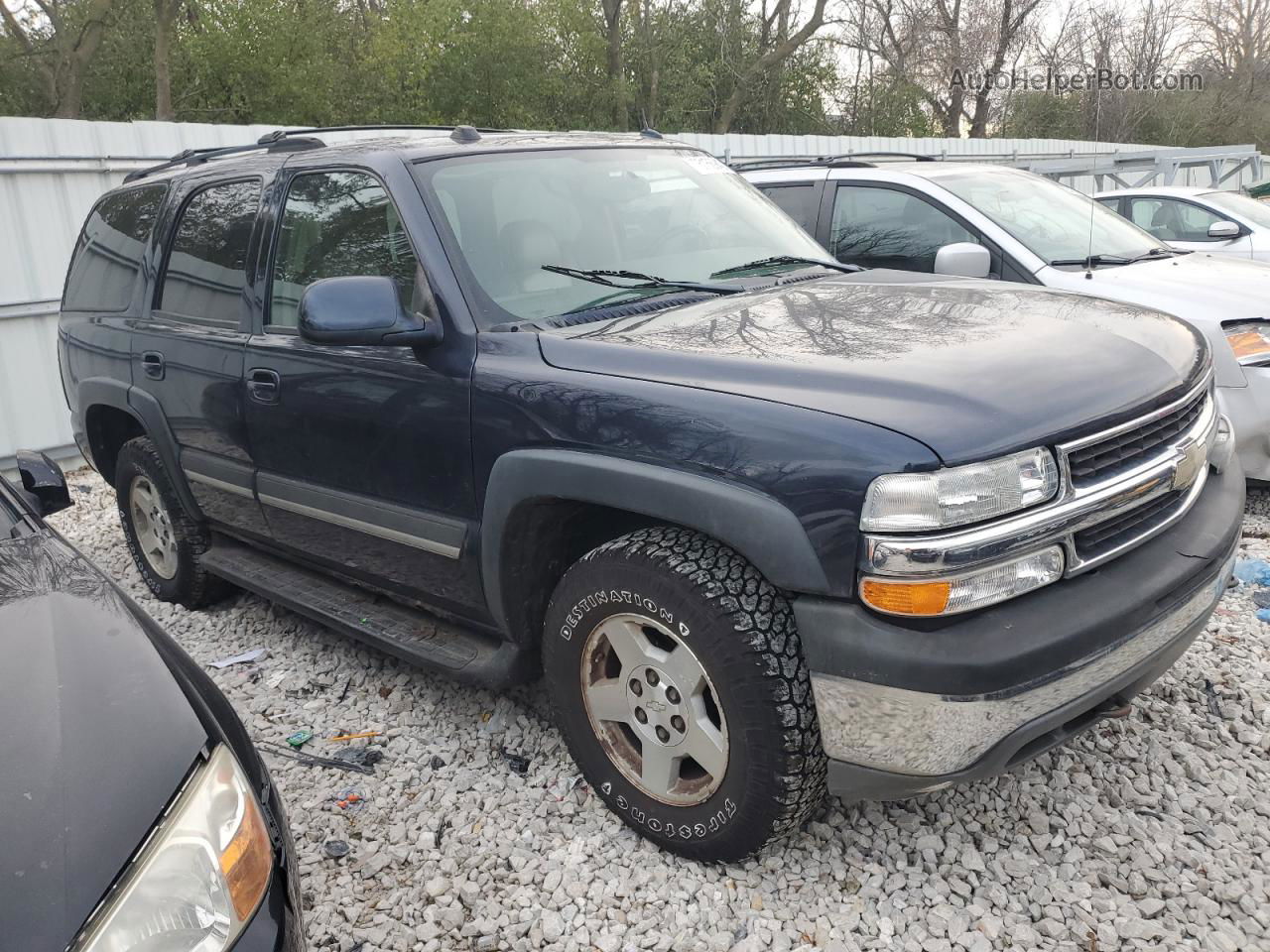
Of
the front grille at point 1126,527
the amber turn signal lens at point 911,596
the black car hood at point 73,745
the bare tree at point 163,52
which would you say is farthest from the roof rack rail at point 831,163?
the bare tree at point 163,52

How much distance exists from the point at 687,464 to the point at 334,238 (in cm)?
173

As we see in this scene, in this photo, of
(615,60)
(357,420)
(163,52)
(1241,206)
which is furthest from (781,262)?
(615,60)

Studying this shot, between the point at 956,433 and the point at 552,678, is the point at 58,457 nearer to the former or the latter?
the point at 552,678

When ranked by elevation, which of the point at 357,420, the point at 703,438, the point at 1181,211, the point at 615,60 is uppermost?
the point at 615,60

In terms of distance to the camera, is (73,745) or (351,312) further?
(351,312)

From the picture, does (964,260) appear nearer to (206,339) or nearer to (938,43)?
(206,339)

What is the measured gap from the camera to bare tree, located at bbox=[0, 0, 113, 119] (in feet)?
51.9

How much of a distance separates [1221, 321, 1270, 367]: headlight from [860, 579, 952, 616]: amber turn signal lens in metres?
3.75

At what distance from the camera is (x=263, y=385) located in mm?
3588

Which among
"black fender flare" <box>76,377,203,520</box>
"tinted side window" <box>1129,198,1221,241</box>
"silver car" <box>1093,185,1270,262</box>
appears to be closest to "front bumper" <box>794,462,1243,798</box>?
"black fender flare" <box>76,377,203,520</box>

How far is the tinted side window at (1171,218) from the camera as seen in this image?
9555 mm

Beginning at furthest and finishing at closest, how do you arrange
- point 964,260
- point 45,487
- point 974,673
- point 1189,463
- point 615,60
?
point 615,60 < point 964,260 < point 45,487 < point 1189,463 < point 974,673

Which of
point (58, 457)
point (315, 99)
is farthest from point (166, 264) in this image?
point (315, 99)

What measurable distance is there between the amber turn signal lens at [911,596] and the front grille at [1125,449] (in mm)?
439
